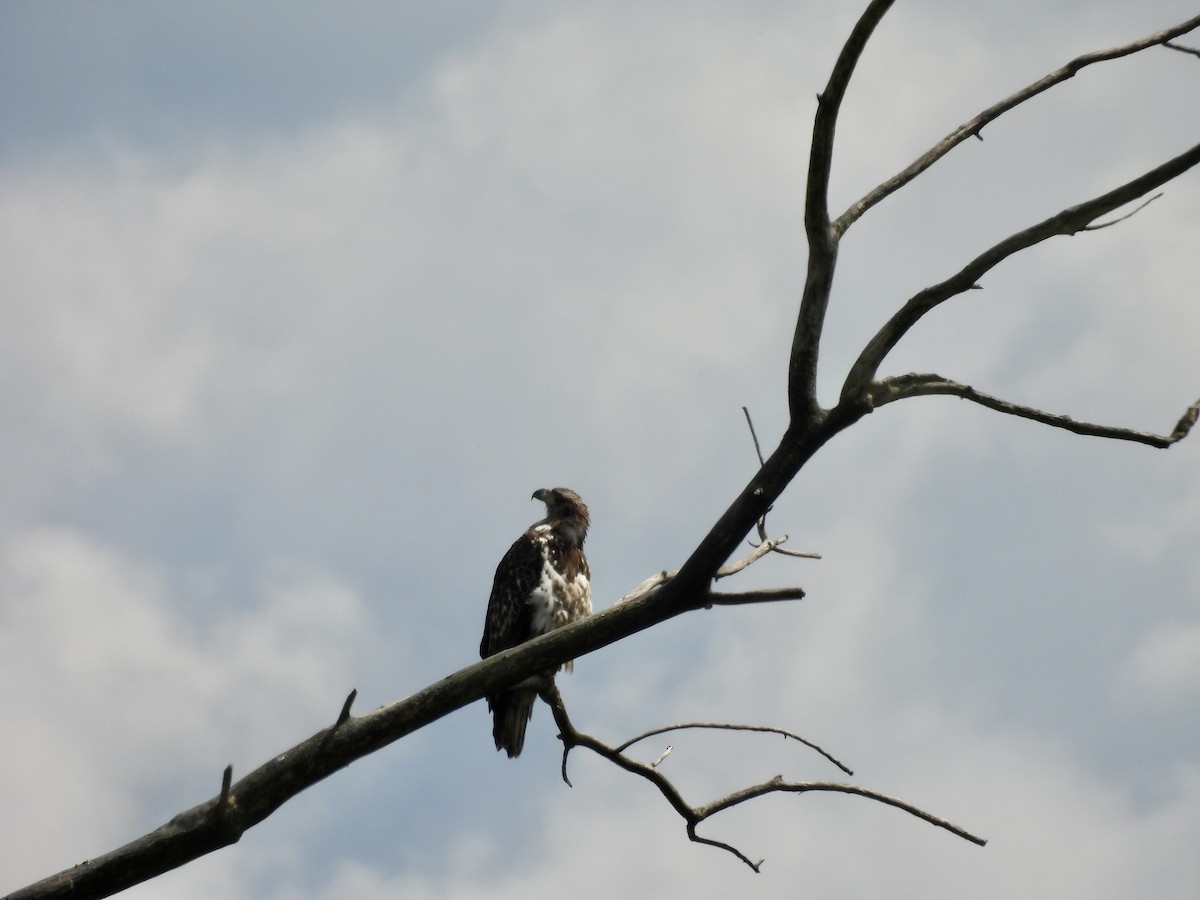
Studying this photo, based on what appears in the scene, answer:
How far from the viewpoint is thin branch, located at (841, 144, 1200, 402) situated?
3.97 m

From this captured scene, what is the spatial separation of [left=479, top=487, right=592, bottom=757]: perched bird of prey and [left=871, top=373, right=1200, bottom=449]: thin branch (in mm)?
4152

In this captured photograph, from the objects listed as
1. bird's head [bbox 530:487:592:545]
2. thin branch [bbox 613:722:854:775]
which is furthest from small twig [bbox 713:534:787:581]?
bird's head [bbox 530:487:592:545]

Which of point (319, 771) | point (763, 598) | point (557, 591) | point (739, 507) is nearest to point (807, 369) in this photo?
point (739, 507)

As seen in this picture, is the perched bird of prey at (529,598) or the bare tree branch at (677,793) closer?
the bare tree branch at (677,793)

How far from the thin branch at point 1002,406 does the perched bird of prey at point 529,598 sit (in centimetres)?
415

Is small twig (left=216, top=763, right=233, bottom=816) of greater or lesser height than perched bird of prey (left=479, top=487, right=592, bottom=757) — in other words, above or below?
below

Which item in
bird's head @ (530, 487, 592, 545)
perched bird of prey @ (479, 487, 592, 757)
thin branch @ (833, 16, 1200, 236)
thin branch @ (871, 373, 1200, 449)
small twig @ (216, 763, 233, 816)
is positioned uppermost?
bird's head @ (530, 487, 592, 545)

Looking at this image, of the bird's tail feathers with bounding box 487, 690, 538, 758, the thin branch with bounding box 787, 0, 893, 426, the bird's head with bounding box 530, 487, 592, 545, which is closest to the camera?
the thin branch with bounding box 787, 0, 893, 426

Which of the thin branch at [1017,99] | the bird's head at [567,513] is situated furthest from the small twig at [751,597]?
the bird's head at [567,513]

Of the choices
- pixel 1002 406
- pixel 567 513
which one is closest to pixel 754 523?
pixel 1002 406

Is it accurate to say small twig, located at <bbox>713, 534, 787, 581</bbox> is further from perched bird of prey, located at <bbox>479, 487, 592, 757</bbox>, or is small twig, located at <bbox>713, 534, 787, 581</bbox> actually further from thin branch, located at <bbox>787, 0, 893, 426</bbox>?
perched bird of prey, located at <bbox>479, 487, 592, 757</bbox>

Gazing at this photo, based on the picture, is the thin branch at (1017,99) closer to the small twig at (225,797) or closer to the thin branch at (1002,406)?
the thin branch at (1002,406)

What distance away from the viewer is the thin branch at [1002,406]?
406cm

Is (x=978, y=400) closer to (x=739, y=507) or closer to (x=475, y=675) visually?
(x=739, y=507)
